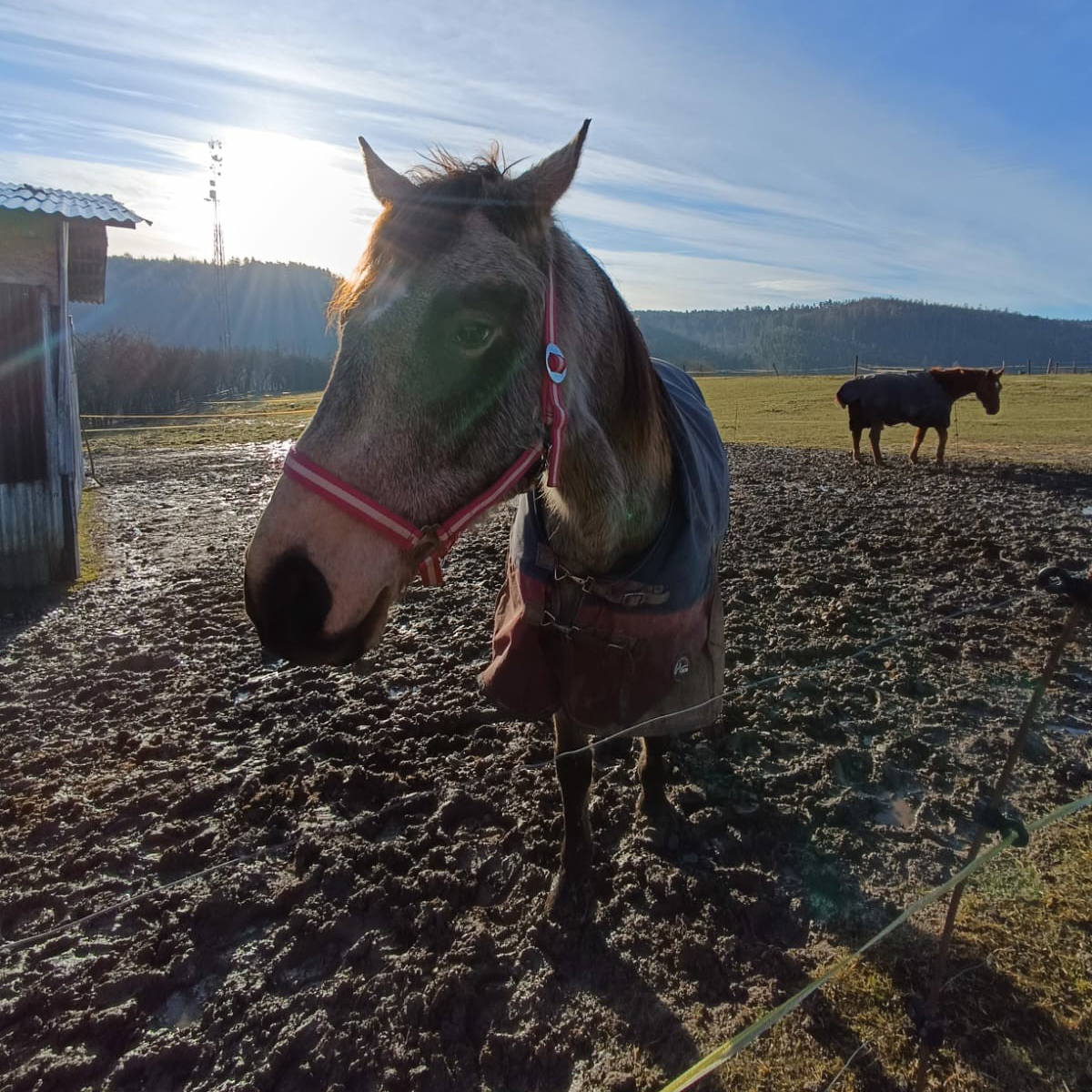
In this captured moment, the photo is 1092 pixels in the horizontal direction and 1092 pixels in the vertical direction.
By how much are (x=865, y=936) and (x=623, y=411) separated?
2.17 metres

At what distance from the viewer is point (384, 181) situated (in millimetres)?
1798

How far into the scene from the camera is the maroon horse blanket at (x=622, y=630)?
2326mm

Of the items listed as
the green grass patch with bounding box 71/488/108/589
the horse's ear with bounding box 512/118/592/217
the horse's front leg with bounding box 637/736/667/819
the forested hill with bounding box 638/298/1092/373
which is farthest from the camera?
the forested hill with bounding box 638/298/1092/373

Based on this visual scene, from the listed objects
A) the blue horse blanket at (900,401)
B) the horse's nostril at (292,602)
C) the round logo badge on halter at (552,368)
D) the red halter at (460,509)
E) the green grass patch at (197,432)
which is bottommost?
the green grass patch at (197,432)

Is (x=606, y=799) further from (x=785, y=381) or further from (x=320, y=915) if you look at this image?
(x=785, y=381)

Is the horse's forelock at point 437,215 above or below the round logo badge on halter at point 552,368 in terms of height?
above

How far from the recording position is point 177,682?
4707 mm

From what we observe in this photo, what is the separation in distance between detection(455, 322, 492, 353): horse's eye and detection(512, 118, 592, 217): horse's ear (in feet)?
1.32

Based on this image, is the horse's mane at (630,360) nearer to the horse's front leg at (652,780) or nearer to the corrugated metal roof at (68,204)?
the horse's front leg at (652,780)

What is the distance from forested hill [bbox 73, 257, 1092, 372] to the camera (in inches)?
4621

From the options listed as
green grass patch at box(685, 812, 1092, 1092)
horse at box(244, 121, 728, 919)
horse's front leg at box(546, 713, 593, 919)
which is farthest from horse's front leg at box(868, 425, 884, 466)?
horse's front leg at box(546, 713, 593, 919)

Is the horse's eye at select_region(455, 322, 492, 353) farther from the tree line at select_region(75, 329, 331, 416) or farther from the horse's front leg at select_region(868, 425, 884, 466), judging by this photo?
the tree line at select_region(75, 329, 331, 416)

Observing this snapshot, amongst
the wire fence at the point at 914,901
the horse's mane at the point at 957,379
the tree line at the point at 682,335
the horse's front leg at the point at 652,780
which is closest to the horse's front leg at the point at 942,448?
the horse's mane at the point at 957,379

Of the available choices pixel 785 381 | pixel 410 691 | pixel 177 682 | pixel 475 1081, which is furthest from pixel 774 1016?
pixel 785 381
